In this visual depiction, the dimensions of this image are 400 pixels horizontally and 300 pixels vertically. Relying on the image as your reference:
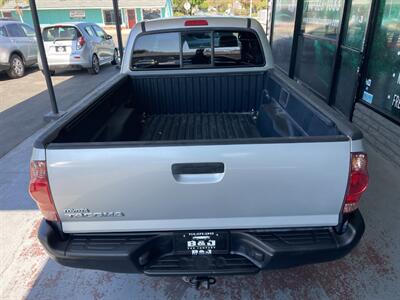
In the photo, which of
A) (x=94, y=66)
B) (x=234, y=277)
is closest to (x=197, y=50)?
(x=234, y=277)

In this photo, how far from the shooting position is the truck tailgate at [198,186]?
1.75 metres

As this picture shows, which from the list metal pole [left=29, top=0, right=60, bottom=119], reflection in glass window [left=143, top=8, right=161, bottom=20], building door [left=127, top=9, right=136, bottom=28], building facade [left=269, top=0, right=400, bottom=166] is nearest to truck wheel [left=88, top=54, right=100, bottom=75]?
metal pole [left=29, top=0, right=60, bottom=119]

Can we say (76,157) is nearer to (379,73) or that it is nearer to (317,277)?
(317,277)

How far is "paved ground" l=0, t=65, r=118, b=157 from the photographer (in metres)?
5.98

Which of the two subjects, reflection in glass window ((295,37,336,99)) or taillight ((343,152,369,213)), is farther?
reflection in glass window ((295,37,336,99))

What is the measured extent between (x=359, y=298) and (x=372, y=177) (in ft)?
6.31

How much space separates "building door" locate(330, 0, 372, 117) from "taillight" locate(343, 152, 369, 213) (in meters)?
3.69

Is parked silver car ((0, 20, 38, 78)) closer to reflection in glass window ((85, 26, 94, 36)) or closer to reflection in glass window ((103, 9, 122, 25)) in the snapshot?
reflection in glass window ((85, 26, 94, 36))

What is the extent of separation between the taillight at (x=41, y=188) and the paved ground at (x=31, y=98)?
3.75m

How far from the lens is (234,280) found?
2.60 metres

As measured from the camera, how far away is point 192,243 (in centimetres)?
197

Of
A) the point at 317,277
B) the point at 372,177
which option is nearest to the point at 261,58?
the point at 372,177

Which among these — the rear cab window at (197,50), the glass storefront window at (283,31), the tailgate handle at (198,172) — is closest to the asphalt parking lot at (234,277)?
the tailgate handle at (198,172)

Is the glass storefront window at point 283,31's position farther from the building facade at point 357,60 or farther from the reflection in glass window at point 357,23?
the reflection in glass window at point 357,23
